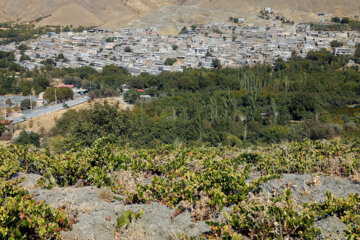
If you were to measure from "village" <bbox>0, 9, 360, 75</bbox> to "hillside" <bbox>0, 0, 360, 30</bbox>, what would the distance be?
865 centimetres

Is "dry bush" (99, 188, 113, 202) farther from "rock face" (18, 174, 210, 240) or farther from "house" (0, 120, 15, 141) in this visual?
"house" (0, 120, 15, 141)

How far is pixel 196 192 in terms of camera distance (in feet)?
16.7

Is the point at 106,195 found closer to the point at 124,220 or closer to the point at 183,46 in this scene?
the point at 124,220

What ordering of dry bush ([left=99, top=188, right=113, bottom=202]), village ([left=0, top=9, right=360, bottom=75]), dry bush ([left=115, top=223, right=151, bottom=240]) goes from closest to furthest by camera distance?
dry bush ([left=115, top=223, right=151, bottom=240]) → dry bush ([left=99, top=188, right=113, bottom=202]) → village ([left=0, top=9, right=360, bottom=75])

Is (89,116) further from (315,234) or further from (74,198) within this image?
(315,234)

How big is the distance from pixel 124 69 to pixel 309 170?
48209 millimetres

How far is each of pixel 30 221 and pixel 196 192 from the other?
238 cm

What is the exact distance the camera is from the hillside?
308ft

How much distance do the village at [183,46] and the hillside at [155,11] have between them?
28.4 feet

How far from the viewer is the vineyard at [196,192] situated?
385 centimetres

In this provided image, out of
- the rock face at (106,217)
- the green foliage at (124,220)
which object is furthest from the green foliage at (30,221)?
the green foliage at (124,220)

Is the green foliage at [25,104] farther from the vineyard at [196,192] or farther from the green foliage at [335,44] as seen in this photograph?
the green foliage at [335,44]

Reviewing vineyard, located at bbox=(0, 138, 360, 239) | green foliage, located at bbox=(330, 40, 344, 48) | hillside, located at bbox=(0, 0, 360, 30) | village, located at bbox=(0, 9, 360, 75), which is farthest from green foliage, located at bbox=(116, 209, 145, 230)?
hillside, located at bbox=(0, 0, 360, 30)

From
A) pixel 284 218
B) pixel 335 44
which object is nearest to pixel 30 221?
pixel 284 218
